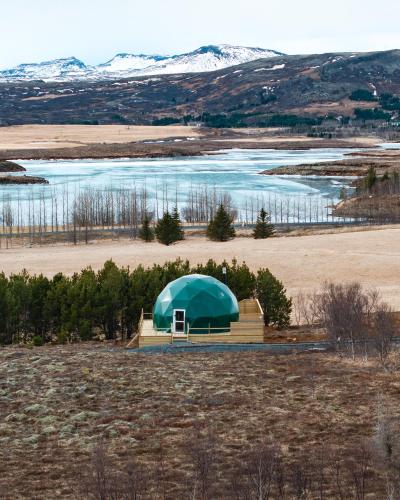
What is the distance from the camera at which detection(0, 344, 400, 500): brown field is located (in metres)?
19.2

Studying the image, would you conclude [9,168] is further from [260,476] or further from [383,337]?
[260,476]

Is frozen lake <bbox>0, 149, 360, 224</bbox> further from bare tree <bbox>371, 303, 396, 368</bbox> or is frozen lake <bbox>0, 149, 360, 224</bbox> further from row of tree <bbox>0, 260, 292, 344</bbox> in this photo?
bare tree <bbox>371, 303, 396, 368</bbox>

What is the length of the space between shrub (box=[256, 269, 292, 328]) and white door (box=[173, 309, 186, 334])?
7401 mm

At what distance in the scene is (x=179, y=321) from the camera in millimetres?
34188

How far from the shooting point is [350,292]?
3219 cm

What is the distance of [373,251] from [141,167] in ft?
431

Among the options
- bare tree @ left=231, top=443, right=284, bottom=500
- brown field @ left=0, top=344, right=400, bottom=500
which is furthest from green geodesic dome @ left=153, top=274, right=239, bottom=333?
bare tree @ left=231, top=443, right=284, bottom=500

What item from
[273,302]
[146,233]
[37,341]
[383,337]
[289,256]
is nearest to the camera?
[383,337]

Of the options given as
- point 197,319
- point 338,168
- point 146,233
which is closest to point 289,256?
point 146,233

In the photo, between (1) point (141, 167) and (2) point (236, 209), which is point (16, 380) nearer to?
(2) point (236, 209)

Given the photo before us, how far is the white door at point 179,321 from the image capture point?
1340 inches

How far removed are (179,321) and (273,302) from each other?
777 centimetres

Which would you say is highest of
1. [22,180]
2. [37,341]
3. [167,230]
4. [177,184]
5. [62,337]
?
[22,180]

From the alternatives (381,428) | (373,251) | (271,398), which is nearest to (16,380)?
(271,398)
